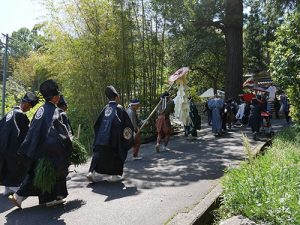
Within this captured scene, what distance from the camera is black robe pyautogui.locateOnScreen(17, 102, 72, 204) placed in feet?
17.7

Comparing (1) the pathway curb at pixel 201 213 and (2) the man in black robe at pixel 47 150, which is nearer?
(1) the pathway curb at pixel 201 213

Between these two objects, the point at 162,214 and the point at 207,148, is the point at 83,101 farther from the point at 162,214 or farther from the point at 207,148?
the point at 162,214

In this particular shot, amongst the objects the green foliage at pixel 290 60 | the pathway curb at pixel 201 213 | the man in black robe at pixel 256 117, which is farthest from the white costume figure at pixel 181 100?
the pathway curb at pixel 201 213

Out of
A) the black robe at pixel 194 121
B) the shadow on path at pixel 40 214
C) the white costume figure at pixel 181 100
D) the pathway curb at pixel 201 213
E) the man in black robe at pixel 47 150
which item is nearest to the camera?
the pathway curb at pixel 201 213

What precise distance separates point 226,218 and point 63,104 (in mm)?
4187

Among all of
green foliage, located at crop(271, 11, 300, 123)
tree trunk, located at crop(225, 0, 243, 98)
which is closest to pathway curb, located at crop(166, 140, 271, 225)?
green foliage, located at crop(271, 11, 300, 123)

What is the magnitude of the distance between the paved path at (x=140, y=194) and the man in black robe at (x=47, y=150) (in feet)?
0.75

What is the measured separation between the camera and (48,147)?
5.38m

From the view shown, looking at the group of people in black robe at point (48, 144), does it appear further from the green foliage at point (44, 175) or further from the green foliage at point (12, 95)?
the green foliage at point (12, 95)

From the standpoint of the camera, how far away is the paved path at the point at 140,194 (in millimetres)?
5184

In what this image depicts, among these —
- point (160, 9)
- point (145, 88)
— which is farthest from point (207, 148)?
point (160, 9)

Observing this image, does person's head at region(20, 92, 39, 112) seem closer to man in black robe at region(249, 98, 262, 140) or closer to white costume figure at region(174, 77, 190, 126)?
white costume figure at region(174, 77, 190, 126)

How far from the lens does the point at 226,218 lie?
4.68 meters

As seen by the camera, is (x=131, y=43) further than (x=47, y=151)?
Yes
